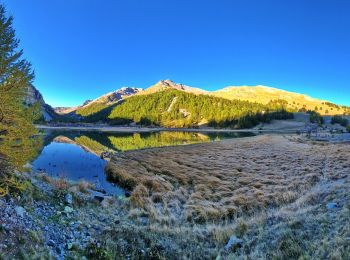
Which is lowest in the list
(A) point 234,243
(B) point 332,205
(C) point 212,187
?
(C) point 212,187

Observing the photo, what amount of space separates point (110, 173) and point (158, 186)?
1032 centimetres

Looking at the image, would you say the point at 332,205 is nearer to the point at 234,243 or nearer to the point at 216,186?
the point at 234,243

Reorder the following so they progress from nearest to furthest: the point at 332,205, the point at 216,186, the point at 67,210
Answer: the point at 332,205, the point at 67,210, the point at 216,186

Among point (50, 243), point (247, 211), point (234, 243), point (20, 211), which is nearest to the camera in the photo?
point (50, 243)

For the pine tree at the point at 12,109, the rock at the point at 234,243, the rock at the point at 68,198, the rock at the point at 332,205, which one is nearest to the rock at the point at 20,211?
the pine tree at the point at 12,109

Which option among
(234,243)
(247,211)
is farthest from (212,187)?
(234,243)

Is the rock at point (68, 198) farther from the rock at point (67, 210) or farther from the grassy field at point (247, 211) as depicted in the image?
the grassy field at point (247, 211)

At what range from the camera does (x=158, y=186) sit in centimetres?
2583

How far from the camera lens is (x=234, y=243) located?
12023 mm

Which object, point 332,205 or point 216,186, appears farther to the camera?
point 216,186

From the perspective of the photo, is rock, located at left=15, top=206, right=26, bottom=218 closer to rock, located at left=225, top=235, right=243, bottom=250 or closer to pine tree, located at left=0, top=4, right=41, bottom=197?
pine tree, located at left=0, top=4, right=41, bottom=197

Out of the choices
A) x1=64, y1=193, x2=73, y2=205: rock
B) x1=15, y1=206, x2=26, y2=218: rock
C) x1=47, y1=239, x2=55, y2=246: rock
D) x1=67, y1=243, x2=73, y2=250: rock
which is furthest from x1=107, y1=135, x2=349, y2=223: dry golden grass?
x1=15, y1=206, x2=26, y2=218: rock

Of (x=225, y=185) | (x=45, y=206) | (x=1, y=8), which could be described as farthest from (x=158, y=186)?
(x=1, y=8)

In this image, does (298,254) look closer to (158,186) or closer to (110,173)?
(158,186)
